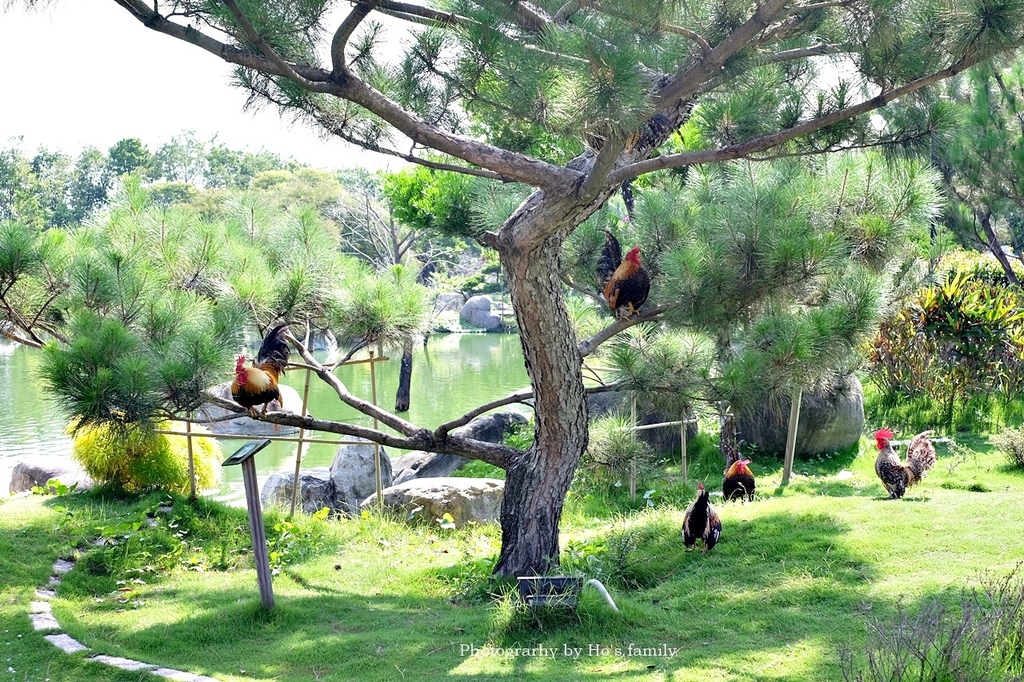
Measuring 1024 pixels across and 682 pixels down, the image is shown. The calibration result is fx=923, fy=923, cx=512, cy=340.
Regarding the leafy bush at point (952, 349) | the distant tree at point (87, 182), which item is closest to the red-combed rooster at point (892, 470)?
A: the leafy bush at point (952, 349)

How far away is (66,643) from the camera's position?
3.97m

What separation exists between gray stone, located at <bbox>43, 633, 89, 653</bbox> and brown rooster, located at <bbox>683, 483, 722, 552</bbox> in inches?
116

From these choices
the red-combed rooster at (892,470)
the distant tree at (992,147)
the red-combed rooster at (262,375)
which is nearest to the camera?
Answer: the red-combed rooster at (262,375)

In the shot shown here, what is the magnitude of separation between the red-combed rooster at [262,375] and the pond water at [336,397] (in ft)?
0.52

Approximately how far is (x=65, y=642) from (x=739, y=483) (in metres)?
4.07

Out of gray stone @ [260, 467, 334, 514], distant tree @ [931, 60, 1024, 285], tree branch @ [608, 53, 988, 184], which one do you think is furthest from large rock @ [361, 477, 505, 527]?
distant tree @ [931, 60, 1024, 285]

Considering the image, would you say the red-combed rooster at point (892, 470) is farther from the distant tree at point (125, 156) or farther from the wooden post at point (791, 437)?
the distant tree at point (125, 156)

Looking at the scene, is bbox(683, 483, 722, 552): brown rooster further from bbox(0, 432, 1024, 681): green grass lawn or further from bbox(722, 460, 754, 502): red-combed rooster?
bbox(722, 460, 754, 502): red-combed rooster

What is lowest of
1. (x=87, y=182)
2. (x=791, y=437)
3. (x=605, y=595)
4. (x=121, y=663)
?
(x=121, y=663)

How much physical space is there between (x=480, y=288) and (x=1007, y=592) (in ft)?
107

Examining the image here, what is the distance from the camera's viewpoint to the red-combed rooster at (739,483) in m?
6.13

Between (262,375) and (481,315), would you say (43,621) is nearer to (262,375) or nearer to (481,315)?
(262,375)

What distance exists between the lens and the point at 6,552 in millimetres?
5145

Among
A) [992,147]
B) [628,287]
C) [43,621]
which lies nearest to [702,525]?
[628,287]
